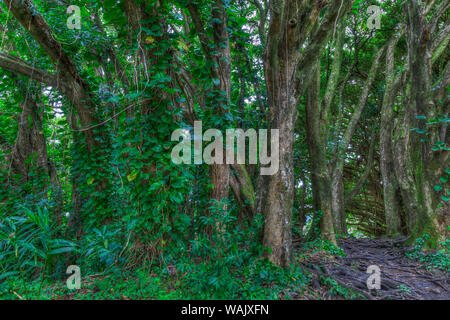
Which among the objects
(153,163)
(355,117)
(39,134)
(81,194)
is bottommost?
(81,194)

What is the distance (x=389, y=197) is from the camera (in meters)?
5.97

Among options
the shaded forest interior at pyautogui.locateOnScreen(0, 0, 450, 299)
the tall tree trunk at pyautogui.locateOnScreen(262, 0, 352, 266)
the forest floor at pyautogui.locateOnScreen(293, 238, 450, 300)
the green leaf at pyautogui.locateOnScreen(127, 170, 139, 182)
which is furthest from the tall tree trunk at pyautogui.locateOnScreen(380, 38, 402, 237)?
the green leaf at pyautogui.locateOnScreen(127, 170, 139, 182)

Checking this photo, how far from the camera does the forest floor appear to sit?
2.77 m

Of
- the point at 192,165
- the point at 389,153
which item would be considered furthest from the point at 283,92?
the point at 389,153

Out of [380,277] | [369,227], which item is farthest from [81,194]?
[369,227]

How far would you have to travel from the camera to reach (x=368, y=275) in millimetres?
3227

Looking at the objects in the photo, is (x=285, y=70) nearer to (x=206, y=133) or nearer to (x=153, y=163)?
(x=206, y=133)

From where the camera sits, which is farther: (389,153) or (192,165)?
(389,153)

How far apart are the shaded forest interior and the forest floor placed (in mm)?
23

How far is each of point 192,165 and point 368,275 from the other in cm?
274

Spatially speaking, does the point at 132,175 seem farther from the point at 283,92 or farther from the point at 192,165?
the point at 283,92
